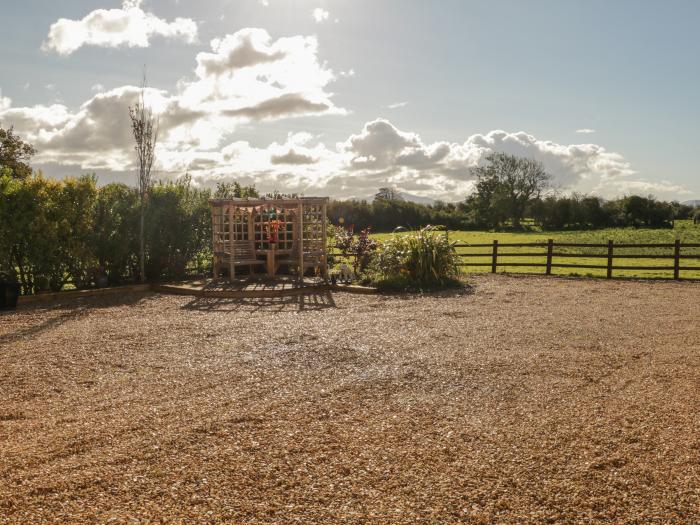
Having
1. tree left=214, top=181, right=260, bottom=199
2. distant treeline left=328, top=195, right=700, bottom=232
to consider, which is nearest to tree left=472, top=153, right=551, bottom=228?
distant treeline left=328, top=195, right=700, bottom=232

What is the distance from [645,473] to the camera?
360cm

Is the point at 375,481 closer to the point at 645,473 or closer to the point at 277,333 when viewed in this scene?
the point at 645,473

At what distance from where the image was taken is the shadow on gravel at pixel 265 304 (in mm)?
10156

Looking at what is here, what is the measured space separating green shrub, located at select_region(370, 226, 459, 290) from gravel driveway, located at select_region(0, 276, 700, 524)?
4393 mm

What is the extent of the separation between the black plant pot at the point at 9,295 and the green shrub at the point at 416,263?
7442 millimetres

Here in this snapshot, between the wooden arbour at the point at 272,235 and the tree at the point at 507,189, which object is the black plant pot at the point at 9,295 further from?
the tree at the point at 507,189

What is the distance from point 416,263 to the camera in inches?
524

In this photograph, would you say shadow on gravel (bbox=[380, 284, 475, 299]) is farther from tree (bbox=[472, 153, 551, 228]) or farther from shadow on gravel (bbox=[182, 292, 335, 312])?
tree (bbox=[472, 153, 551, 228])

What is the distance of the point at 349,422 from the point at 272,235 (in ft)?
34.8

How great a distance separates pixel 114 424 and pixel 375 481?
7.43 ft

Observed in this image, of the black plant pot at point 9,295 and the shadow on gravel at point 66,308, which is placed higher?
the black plant pot at point 9,295

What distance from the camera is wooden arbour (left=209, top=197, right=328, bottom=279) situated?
13.3 metres

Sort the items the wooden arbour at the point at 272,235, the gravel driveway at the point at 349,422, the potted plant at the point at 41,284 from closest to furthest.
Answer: the gravel driveway at the point at 349,422 < the potted plant at the point at 41,284 < the wooden arbour at the point at 272,235

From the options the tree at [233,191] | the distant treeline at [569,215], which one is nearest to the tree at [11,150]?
the tree at [233,191]
